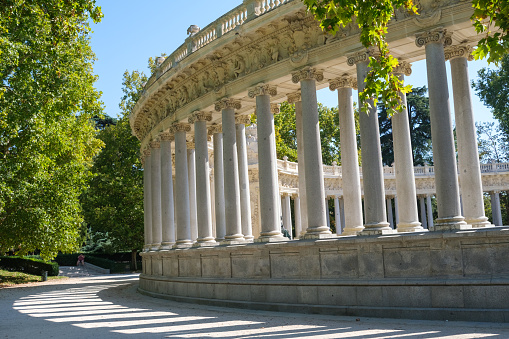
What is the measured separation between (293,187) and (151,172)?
20656mm

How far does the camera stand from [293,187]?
63562mm

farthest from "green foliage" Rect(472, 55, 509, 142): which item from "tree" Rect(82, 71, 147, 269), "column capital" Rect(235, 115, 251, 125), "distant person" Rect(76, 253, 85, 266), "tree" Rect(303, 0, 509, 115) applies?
"distant person" Rect(76, 253, 85, 266)

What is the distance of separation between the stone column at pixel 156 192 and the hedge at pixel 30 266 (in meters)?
33.4

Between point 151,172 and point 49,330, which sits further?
point 151,172

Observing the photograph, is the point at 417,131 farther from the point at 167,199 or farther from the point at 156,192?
the point at 167,199

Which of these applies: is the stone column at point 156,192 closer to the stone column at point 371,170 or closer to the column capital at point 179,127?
the column capital at point 179,127

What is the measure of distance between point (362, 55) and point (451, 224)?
8990 millimetres

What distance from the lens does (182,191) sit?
39.7 m

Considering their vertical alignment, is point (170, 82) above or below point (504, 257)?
above

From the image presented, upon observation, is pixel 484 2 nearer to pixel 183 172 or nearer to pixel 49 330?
pixel 49 330

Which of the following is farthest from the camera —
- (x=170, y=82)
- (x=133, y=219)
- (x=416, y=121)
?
(x=416, y=121)

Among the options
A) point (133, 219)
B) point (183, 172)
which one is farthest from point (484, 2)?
point (133, 219)

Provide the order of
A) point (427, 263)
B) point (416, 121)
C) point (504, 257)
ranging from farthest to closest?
1. point (416, 121)
2. point (427, 263)
3. point (504, 257)

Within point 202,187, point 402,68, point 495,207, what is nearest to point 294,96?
point 402,68
